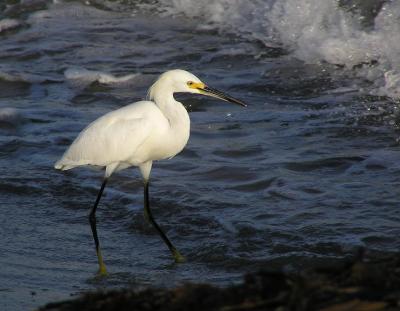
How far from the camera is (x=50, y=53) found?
40.4ft

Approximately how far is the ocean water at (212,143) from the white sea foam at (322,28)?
25mm

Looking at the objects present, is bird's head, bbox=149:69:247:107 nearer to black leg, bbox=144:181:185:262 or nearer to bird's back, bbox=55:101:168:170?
bird's back, bbox=55:101:168:170

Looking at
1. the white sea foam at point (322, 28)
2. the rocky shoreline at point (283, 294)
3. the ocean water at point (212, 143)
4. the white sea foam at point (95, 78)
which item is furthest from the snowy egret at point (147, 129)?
the white sea foam at point (95, 78)

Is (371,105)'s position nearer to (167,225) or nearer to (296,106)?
(296,106)

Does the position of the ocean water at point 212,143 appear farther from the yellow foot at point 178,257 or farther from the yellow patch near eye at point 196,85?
the yellow patch near eye at point 196,85

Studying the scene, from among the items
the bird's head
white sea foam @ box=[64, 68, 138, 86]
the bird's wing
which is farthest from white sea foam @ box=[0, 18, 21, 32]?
the bird's head

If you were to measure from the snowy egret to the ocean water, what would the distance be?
0.44 m

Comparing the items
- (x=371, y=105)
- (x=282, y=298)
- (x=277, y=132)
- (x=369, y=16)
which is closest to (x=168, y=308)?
(x=282, y=298)

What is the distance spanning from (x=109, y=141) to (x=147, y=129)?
28 centimetres

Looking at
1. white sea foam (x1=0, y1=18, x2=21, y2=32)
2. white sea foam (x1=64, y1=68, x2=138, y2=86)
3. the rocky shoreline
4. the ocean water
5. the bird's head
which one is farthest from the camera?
white sea foam (x1=0, y1=18, x2=21, y2=32)

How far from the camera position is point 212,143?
8.52 metres

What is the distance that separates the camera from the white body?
6398mm

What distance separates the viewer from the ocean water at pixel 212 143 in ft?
20.0

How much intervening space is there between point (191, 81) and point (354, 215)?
1476mm
